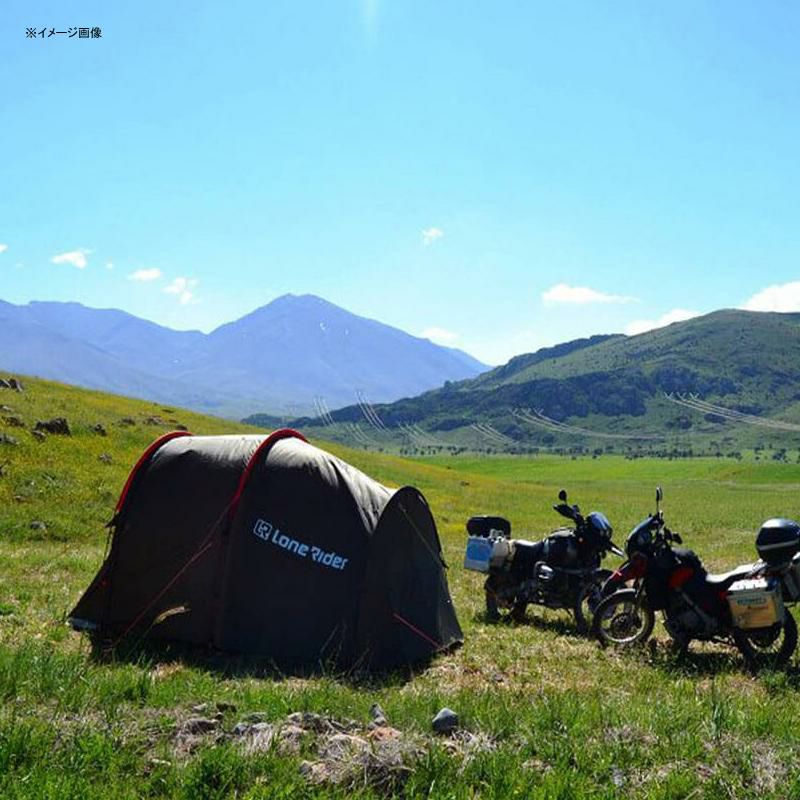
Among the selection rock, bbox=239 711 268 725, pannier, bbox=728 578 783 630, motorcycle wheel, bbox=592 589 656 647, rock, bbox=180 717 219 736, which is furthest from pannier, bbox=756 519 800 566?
rock, bbox=180 717 219 736

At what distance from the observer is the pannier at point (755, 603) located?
9984mm

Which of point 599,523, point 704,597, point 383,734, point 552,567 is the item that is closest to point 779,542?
point 704,597

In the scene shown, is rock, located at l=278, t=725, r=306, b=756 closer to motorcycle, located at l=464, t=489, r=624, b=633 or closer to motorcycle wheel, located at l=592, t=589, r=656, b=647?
motorcycle wheel, located at l=592, t=589, r=656, b=647

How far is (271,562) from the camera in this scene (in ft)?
33.0

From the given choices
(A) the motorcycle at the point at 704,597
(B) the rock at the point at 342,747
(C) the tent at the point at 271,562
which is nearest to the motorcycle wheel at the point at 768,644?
(A) the motorcycle at the point at 704,597

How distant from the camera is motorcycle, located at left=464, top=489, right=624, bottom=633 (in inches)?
515

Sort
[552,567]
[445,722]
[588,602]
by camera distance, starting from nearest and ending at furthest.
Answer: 1. [445,722]
2. [588,602]
3. [552,567]

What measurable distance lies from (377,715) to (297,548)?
344 cm

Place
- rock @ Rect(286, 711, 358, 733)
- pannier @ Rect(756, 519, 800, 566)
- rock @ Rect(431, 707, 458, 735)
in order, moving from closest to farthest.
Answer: rock @ Rect(286, 711, 358, 733) → rock @ Rect(431, 707, 458, 735) → pannier @ Rect(756, 519, 800, 566)

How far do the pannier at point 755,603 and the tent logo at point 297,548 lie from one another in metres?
5.52

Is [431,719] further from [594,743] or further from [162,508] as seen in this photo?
[162,508]

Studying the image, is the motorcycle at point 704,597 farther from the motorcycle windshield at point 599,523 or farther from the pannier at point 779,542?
the motorcycle windshield at point 599,523

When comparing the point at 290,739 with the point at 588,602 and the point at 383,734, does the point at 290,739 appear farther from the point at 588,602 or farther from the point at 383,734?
the point at 588,602

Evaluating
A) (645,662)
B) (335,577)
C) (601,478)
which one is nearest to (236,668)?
(335,577)
